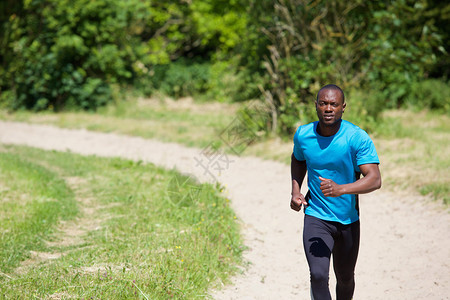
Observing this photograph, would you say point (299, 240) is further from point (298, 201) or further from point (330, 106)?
point (330, 106)

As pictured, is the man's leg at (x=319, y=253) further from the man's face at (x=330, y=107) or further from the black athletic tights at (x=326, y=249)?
the man's face at (x=330, y=107)

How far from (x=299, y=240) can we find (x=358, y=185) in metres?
3.39

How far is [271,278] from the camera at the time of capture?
564 cm

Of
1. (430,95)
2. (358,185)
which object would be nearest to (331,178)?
(358,185)

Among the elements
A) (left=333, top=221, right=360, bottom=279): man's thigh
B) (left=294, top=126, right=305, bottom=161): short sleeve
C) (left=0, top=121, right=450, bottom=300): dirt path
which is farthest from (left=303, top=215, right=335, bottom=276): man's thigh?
(left=0, top=121, right=450, bottom=300): dirt path

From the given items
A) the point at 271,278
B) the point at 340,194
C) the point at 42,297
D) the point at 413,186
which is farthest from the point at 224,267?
the point at 413,186

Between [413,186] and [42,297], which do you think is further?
[413,186]

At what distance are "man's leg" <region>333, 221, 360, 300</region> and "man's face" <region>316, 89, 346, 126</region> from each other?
76cm

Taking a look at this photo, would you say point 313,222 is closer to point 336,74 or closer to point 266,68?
point 336,74

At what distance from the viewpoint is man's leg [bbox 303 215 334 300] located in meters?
3.61

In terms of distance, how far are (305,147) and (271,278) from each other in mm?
2362

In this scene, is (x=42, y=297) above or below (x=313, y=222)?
below

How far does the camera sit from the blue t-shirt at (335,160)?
11.7 feet

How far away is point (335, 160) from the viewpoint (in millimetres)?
3600
